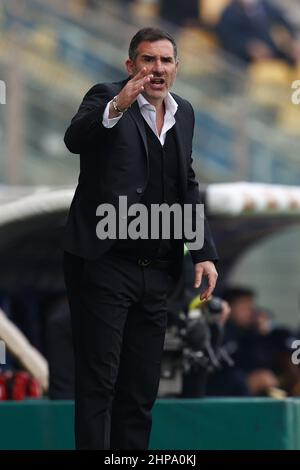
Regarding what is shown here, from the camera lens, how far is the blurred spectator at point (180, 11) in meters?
17.5

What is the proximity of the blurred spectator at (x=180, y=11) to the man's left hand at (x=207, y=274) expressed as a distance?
11599mm

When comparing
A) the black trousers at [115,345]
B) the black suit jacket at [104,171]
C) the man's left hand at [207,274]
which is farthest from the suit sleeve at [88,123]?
the man's left hand at [207,274]

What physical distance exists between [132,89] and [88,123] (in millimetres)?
261

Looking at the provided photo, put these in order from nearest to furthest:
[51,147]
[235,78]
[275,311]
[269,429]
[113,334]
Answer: [113,334], [269,429], [51,147], [235,78], [275,311]

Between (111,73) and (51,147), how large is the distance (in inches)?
33.3

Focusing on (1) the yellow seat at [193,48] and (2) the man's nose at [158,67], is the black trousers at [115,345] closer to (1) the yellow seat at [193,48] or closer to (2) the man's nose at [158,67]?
(2) the man's nose at [158,67]

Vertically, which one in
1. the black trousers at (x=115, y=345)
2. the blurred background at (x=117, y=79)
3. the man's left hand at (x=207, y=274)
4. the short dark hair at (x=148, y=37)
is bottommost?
the black trousers at (x=115, y=345)

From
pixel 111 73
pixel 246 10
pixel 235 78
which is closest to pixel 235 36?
pixel 246 10

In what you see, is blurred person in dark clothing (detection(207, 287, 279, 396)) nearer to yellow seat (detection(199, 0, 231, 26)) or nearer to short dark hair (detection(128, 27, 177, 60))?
yellow seat (detection(199, 0, 231, 26))

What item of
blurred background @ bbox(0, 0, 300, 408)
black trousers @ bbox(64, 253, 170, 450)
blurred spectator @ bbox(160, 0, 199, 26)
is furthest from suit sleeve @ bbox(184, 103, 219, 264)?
blurred spectator @ bbox(160, 0, 199, 26)

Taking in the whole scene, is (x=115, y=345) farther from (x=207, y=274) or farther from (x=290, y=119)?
(x=290, y=119)

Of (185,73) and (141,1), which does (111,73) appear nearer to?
(185,73)

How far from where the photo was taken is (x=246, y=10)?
17.7m

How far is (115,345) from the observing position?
586cm
